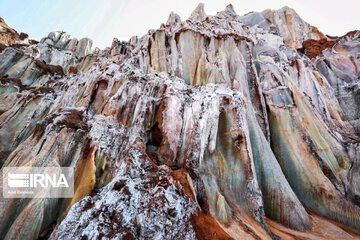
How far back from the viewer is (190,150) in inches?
334

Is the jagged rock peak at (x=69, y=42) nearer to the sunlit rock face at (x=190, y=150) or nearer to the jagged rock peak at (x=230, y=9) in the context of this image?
the sunlit rock face at (x=190, y=150)

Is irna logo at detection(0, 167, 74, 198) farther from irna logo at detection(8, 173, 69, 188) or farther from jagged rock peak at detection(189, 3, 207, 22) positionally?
jagged rock peak at detection(189, 3, 207, 22)

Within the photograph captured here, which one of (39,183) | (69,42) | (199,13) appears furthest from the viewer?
(69,42)

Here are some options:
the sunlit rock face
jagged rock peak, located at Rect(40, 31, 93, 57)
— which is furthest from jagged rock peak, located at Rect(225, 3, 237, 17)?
jagged rock peak, located at Rect(40, 31, 93, 57)

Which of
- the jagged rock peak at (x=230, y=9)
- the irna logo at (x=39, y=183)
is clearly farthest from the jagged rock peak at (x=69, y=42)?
the irna logo at (x=39, y=183)

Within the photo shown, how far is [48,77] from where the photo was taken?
29984 millimetres

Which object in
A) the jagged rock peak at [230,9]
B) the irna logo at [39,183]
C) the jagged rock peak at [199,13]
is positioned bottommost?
the irna logo at [39,183]

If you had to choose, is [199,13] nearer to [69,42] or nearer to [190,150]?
[190,150]

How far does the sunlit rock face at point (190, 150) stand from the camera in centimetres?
546

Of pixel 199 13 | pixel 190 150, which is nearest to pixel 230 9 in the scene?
pixel 199 13

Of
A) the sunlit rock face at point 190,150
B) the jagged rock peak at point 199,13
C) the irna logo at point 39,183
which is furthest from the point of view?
the jagged rock peak at point 199,13

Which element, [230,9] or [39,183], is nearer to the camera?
Answer: [39,183]

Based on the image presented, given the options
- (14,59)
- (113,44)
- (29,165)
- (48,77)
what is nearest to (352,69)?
(29,165)

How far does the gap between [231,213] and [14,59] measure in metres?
40.9
